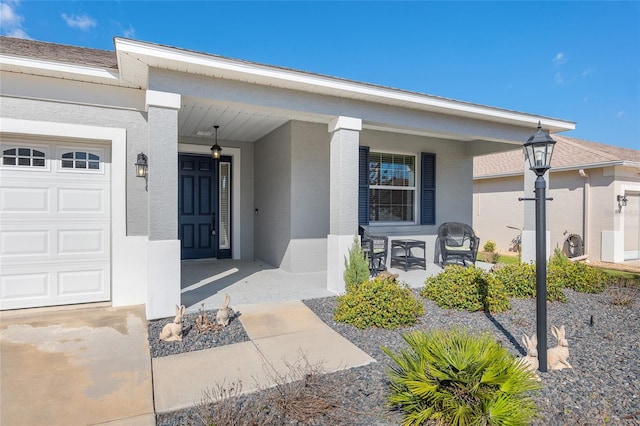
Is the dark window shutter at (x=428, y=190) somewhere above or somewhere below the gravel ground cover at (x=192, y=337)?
above

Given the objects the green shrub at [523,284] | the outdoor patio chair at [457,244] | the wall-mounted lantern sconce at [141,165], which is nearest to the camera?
the wall-mounted lantern sconce at [141,165]

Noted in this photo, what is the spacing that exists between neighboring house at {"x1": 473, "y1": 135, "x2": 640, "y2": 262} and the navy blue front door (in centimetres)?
855

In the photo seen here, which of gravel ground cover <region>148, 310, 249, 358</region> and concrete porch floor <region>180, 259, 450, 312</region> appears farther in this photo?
concrete porch floor <region>180, 259, 450, 312</region>

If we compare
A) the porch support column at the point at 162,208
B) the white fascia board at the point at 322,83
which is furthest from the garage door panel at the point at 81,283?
the white fascia board at the point at 322,83

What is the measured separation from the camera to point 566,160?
38.4 ft

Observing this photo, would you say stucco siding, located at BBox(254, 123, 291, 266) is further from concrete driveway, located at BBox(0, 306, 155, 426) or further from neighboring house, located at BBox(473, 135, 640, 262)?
neighboring house, located at BBox(473, 135, 640, 262)

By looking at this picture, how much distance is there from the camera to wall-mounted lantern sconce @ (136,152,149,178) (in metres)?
4.81

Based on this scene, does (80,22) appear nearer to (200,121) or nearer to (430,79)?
(200,121)

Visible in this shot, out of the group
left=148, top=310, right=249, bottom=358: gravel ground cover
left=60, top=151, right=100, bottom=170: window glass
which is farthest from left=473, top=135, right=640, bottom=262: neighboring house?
left=60, top=151, right=100, bottom=170: window glass

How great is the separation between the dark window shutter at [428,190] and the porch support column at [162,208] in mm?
5950

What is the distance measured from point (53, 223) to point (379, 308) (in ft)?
14.9

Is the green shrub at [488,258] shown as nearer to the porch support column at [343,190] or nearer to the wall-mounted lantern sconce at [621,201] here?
the wall-mounted lantern sconce at [621,201]

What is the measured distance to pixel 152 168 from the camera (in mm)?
4145

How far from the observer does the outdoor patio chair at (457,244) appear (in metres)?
7.45
